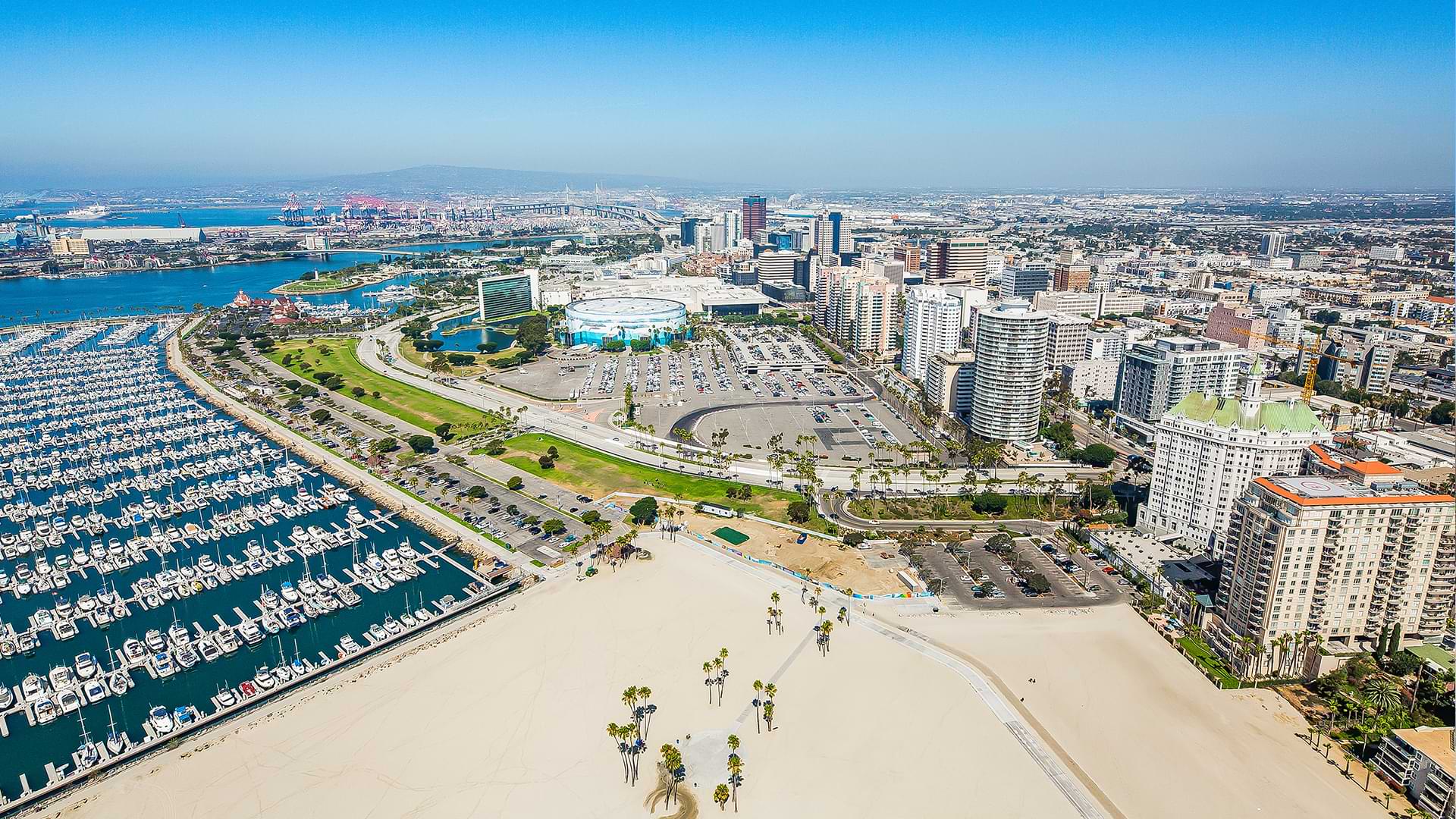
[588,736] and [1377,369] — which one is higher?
[1377,369]

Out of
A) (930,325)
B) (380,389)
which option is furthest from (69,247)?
(930,325)

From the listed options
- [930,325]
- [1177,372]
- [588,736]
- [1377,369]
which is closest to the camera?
[588,736]

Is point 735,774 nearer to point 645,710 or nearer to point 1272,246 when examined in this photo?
point 645,710

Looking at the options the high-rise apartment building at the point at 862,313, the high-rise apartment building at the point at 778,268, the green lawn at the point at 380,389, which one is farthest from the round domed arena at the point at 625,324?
the high-rise apartment building at the point at 778,268

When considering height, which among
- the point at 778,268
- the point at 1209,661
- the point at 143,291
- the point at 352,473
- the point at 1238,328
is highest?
the point at 778,268

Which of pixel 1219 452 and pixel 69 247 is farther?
pixel 69 247
